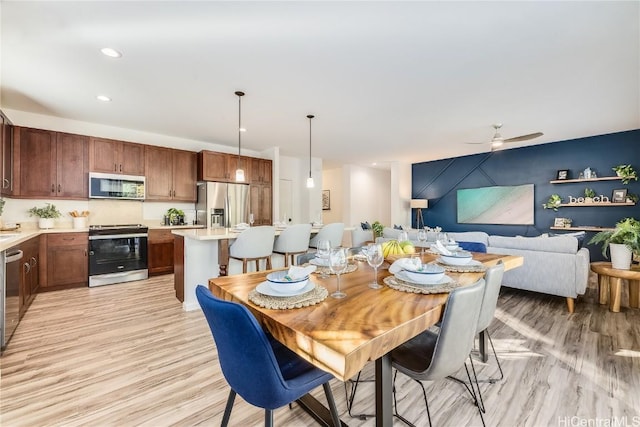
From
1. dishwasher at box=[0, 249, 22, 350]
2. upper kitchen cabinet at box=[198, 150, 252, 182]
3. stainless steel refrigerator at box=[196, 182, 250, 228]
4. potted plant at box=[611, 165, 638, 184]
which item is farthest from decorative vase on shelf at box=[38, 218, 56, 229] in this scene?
potted plant at box=[611, 165, 638, 184]

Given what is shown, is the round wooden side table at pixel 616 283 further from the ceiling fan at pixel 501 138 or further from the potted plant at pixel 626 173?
the potted plant at pixel 626 173

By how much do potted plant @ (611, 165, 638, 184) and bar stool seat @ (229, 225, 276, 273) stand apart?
603 cm

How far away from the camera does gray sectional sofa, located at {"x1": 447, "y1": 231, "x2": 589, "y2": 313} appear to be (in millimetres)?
2982

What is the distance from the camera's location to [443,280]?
1362mm

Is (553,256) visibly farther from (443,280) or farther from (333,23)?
(333,23)

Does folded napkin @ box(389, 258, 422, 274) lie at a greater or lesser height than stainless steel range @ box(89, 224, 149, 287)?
greater

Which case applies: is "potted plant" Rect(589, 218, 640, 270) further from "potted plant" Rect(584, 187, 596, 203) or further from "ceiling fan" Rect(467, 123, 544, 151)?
"potted plant" Rect(584, 187, 596, 203)

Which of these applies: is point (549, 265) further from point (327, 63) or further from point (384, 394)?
point (327, 63)

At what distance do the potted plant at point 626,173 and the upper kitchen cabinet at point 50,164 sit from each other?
8688 mm

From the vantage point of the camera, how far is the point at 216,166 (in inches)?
198

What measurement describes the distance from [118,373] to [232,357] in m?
1.51

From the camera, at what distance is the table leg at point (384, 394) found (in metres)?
1.03

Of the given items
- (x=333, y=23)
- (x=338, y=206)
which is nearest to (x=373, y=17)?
(x=333, y=23)

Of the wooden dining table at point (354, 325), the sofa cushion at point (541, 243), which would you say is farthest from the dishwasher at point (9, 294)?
the sofa cushion at point (541, 243)
